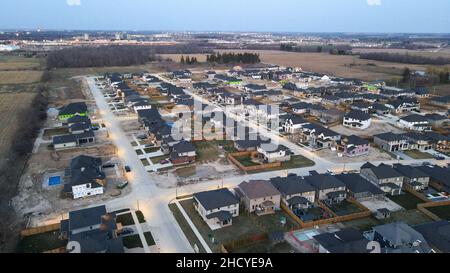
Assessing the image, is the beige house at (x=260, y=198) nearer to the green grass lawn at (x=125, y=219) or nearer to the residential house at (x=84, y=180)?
the green grass lawn at (x=125, y=219)

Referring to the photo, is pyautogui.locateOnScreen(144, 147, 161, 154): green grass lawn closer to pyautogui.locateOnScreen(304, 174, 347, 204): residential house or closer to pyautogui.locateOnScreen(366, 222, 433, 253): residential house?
pyautogui.locateOnScreen(304, 174, 347, 204): residential house

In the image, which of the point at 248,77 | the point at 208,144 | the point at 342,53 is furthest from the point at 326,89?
the point at 342,53

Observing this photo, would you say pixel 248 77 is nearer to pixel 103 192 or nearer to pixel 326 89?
pixel 326 89

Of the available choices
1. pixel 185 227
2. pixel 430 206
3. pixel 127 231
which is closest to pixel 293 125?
pixel 430 206

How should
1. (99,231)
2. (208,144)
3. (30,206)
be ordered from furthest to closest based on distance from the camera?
(208,144) → (30,206) → (99,231)

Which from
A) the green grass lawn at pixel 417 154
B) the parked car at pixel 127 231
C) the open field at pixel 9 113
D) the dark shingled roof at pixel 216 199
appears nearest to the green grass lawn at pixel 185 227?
the dark shingled roof at pixel 216 199

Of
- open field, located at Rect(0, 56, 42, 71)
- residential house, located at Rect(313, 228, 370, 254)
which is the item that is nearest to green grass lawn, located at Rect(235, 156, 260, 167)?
residential house, located at Rect(313, 228, 370, 254)

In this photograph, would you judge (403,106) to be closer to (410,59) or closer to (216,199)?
(216,199)
